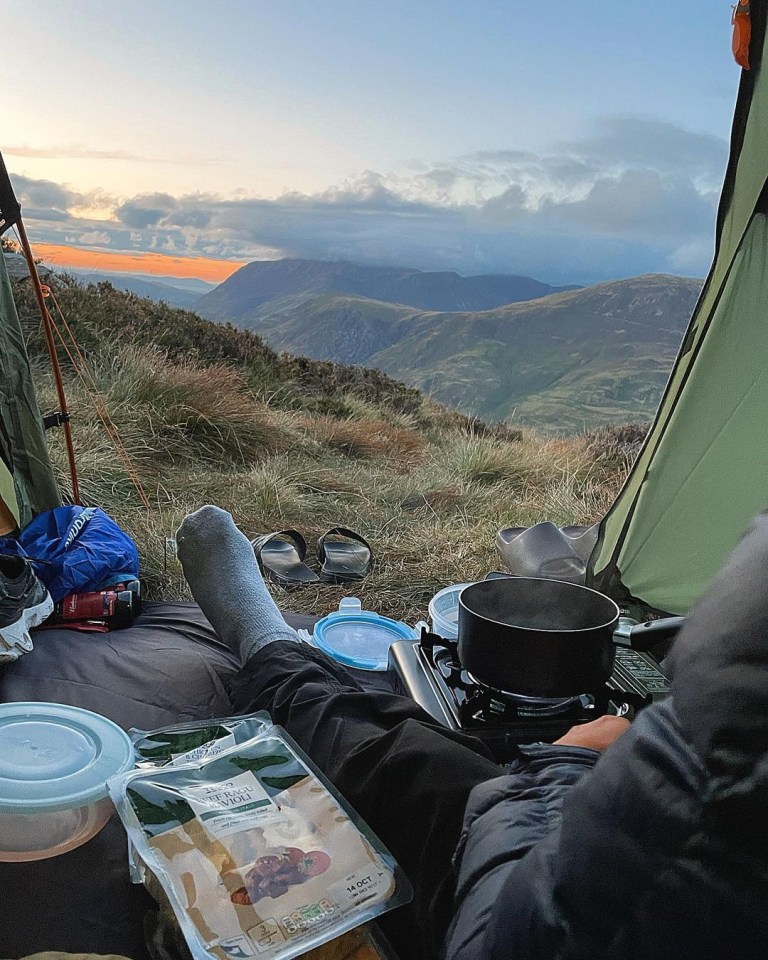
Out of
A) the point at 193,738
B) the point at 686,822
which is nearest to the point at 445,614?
the point at 193,738

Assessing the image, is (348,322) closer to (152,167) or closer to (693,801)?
(152,167)

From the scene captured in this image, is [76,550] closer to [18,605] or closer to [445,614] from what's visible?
[18,605]

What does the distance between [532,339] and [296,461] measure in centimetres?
687

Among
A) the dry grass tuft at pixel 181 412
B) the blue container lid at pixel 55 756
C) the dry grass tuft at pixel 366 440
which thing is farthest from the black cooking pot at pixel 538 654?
the dry grass tuft at pixel 366 440

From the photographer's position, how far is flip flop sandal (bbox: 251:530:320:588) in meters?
2.21

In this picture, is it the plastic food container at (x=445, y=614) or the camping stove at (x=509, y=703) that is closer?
the camping stove at (x=509, y=703)

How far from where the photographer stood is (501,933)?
0.53 metres

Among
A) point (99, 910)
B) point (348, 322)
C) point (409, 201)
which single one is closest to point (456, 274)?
point (409, 201)

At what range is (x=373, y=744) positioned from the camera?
105 centimetres

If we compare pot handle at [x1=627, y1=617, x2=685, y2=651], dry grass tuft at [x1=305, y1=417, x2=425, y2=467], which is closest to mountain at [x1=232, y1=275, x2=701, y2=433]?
dry grass tuft at [x1=305, y1=417, x2=425, y2=467]

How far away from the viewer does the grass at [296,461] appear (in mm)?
2562

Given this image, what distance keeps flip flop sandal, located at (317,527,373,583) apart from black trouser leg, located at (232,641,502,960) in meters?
0.96

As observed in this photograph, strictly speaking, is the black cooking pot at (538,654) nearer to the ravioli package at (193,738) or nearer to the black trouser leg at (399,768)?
the black trouser leg at (399,768)

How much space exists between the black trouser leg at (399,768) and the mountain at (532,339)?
6.58 meters
